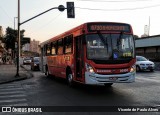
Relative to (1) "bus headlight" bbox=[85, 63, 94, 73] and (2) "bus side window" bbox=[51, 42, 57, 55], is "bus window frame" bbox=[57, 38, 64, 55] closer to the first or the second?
(2) "bus side window" bbox=[51, 42, 57, 55]

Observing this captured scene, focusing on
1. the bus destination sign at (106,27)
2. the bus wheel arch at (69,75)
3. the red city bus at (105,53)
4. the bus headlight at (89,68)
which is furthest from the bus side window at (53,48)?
the bus headlight at (89,68)

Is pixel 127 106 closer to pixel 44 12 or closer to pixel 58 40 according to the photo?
pixel 58 40

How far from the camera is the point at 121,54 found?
12.9 m

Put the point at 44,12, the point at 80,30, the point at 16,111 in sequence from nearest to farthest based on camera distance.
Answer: the point at 16,111 → the point at 80,30 → the point at 44,12

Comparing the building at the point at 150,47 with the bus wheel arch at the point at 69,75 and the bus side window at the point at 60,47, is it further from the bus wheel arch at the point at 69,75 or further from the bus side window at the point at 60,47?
the bus wheel arch at the point at 69,75

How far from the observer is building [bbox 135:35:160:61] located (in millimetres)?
57562

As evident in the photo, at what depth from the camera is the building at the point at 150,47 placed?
5756 cm

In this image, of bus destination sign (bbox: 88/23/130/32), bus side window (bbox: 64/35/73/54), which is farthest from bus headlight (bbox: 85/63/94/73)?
bus side window (bbox: 64/35/73/54)

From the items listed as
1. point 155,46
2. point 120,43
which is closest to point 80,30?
point 120,43

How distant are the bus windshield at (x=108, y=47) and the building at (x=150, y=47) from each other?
138 feet

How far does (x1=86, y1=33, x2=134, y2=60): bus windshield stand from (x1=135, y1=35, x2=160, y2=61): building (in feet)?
138

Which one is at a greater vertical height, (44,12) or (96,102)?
(44,12)

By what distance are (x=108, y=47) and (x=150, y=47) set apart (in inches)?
1981

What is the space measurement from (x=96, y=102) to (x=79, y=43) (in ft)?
13.4
